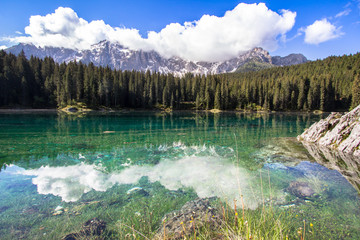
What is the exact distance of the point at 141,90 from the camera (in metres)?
104

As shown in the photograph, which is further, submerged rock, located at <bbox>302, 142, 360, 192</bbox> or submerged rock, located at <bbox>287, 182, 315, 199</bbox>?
submerged rock, located at <bbox>302, 142, 360, 192</bbox>

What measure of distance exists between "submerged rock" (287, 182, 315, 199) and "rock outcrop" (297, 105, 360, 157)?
1009 cm

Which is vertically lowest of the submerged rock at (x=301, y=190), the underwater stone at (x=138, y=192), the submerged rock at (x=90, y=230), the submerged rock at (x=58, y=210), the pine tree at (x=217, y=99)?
the underwater stone at (x=138, y=192)

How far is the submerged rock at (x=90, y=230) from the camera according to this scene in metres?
5.44

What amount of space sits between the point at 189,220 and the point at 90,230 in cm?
321

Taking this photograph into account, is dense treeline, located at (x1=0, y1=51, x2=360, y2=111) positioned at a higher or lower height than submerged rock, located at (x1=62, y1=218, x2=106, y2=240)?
higher

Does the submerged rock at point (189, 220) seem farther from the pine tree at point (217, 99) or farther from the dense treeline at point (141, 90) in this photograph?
the pine tree at point (217, 99)

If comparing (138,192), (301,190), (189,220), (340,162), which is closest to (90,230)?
(138,192)

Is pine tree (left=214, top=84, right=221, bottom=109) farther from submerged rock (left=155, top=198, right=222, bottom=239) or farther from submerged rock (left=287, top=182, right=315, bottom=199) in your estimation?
submerged rock (left=155, top=198, right=222, bottom=239)

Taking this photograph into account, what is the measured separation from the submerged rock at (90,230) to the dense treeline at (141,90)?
300 feet

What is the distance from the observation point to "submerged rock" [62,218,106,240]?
5.44m

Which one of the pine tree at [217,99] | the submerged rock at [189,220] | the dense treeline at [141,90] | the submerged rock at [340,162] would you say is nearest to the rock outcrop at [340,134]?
the submerged rock at [340,162]

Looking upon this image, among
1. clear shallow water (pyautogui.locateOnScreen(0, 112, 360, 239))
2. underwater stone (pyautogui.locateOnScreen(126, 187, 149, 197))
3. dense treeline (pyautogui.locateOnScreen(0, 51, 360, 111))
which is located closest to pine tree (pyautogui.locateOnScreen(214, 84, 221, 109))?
dense treeline (pyautogui.locateOnScreen(0, 51, 360, 111))

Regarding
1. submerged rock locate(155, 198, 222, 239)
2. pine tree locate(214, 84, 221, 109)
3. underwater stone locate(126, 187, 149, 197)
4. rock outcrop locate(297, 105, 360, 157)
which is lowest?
underwater stone locate(126, 187, 149, 197)
